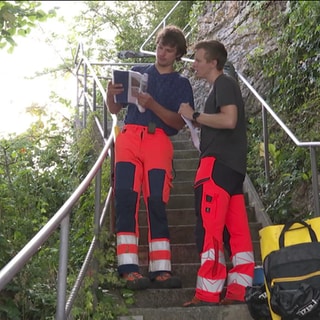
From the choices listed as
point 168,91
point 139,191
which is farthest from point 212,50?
point 139,191

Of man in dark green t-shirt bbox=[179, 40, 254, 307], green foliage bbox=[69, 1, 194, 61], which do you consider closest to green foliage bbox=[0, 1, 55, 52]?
man in dark green t-shirt bbox=[179, 40, 254, 307]

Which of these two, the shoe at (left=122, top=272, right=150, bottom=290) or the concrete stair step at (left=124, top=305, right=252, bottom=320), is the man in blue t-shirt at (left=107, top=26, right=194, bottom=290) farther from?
the concrete stair step at (left=124, top=305, right=252, bottom=320)

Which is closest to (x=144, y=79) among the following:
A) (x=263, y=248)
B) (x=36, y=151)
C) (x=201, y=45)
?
(x=201, y=45)

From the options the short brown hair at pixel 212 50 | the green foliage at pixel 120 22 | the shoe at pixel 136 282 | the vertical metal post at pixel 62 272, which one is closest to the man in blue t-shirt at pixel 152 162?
the shoe at pixel 136 282

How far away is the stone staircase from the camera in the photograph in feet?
11.3

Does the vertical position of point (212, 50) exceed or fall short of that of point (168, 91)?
it exceeds it

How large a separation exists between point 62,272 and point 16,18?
3.15 m

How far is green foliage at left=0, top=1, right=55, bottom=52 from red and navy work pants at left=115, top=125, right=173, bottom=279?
173 cm

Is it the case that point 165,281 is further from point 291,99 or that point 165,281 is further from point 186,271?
point 291,99

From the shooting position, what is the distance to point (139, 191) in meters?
3.80

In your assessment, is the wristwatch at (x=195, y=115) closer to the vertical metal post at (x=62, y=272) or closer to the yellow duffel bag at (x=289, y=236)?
the yellow duffel bag at (x=289, y=236)

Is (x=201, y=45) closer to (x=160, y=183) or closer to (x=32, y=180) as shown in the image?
(x=160, y=183)

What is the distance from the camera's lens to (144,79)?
375 cm

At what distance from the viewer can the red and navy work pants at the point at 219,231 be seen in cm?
351
